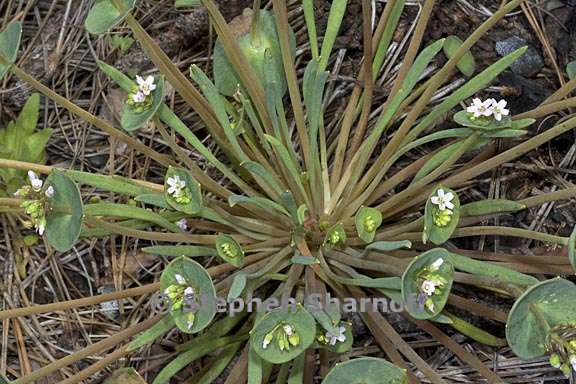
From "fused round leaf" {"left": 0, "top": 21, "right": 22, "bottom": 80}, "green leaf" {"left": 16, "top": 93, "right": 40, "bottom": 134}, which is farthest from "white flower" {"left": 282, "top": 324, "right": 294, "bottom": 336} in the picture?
"green leaf" {"left": 16, "top": 93, "right": 40, "bottom": 134}

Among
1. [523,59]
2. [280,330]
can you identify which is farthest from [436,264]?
[523,59]

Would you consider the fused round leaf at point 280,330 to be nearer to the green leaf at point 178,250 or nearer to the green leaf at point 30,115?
the green leaf at point 178,250

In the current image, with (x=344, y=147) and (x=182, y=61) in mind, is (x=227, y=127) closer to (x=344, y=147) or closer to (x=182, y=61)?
(x=344, y=147)

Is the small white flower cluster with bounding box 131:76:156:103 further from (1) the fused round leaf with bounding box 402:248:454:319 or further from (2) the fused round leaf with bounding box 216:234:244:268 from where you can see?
(1) the fused round leaf with bounding box 402:248:454:319

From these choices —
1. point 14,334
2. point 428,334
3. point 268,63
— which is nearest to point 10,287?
point 14,334

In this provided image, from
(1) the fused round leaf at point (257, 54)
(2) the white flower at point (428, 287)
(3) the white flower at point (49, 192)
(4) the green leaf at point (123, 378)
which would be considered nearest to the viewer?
(2) the white flower at point (428, 287)

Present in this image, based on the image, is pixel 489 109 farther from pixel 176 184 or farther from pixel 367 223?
pixel 176 184

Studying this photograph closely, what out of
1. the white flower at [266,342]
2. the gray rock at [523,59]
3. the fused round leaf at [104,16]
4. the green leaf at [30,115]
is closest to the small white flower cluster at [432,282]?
the white flower at [266,342]
